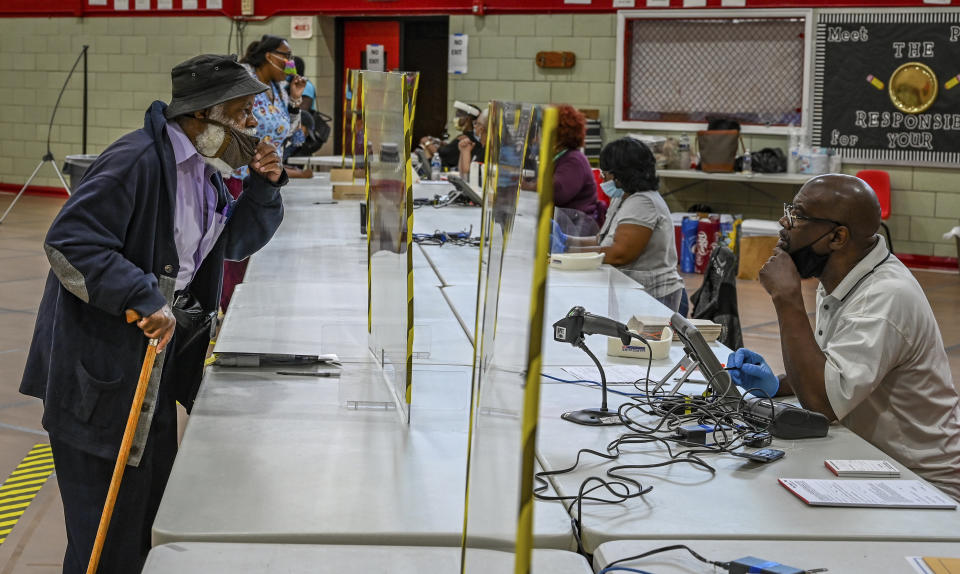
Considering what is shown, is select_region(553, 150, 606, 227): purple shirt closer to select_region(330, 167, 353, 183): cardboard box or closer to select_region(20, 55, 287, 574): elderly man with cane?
select_region(330, 167, 353, 183): cardboard box

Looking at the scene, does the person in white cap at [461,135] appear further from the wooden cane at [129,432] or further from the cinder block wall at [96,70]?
the wooden cane at [129,432]

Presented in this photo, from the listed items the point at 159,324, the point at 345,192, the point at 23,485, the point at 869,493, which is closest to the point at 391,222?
the point at 159,324

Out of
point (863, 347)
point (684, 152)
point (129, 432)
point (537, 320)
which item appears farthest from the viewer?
point (684, 152)

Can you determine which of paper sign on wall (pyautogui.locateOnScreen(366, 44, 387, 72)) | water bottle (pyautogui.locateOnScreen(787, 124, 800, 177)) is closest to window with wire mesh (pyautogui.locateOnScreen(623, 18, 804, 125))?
water bottle (pyautogui.locateOnScreen(787, 124, 800, 177))

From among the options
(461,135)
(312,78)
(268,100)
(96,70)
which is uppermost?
(96,70)

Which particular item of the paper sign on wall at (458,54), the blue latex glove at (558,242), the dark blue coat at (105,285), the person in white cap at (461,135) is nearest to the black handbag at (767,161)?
the person in white cap at (461,135)

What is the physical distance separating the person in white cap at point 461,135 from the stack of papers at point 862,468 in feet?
18.5

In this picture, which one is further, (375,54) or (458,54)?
(375,54)

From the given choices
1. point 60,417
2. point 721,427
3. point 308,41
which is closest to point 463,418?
point 721,427

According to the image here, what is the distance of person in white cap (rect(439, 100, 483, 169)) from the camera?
799cm

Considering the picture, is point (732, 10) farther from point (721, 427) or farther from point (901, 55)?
point (721, 427)

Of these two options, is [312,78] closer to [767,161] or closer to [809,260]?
[767,161]

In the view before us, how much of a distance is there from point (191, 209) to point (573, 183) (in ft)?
10.6

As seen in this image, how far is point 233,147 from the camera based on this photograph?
7.77ft
